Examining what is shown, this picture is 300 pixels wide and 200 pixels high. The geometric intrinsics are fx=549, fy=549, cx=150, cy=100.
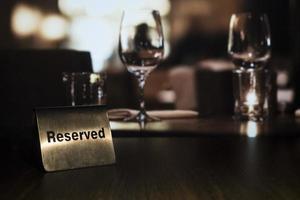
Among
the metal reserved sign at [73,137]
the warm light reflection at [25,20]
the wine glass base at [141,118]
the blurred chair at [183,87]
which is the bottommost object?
the blurred chair at [183,87]

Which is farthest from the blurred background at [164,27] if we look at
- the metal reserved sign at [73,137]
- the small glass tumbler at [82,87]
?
the metal reserved sign at [73,137]

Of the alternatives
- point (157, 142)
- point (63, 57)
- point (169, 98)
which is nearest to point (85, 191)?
point (157, 142)

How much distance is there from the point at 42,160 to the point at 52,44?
11.4 ft

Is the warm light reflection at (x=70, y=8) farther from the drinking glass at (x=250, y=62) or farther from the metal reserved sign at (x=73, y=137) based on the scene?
the metal reserved sign at (x=73, y=137)

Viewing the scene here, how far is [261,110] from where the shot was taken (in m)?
0.83

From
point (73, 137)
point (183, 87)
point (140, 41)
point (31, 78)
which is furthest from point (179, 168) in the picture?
point (183, 87)

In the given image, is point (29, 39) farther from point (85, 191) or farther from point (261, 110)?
point (85, 191)

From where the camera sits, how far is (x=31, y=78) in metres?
1.00

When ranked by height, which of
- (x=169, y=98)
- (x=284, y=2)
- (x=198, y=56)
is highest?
(x=284, y=2)

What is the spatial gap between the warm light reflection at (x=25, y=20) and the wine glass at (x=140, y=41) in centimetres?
319

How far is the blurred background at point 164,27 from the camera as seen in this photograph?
12.6 ft

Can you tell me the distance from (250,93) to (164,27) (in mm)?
3087

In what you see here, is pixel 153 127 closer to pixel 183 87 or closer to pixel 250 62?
pixel 250 62

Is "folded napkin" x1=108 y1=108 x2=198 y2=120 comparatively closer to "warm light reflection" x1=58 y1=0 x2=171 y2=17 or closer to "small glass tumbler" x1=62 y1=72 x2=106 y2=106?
"small glass tumbler" x1=62 y1=72 x2=106 y2=106
